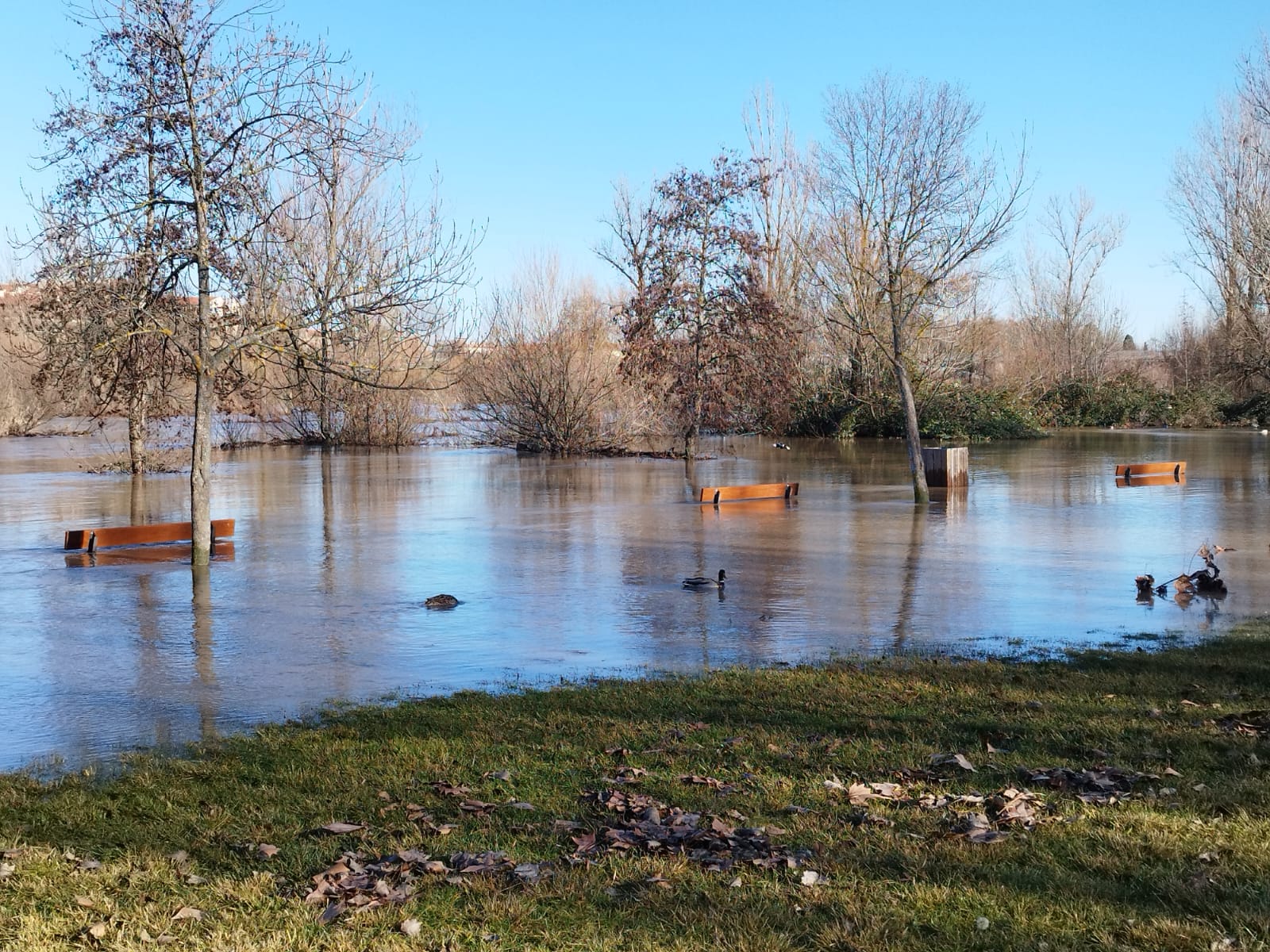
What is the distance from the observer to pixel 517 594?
11328mm

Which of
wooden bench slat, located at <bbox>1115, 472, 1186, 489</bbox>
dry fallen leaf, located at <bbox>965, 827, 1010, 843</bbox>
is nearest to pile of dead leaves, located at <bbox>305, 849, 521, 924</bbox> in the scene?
dry fallen leaf, located at <bbox>965, 827, 1010, 843</bbox>

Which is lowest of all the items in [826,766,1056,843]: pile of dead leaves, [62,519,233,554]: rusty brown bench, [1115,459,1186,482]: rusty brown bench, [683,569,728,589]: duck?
[826,766,1056,843]: pile of dead leaves

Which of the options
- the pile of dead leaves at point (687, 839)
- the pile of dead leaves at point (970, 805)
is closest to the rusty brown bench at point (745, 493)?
the pile of dead leaves at point (970, 805)

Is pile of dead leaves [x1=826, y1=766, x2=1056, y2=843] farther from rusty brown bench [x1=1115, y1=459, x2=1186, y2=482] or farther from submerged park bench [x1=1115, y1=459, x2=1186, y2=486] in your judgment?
rusty brown bench [x1=1115, y1=459, x2=1186, y2=482]

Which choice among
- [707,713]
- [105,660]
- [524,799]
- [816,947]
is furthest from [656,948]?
[105,660]

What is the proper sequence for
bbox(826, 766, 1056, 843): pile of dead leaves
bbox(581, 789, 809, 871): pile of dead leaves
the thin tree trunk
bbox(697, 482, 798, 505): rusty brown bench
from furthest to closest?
bbox(697, 482, 798, 505): rusty brown bench
the thin tree trunk
bbox(826, 766, 1056, 843): pile of dead leaves
bbox(581, 789, 809, 871): pile of dead leaves

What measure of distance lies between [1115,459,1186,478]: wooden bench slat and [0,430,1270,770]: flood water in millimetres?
330

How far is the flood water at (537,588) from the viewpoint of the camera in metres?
7.94

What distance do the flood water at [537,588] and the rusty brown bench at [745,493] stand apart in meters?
0.38

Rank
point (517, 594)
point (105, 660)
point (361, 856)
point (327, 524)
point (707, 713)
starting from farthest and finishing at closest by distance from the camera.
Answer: point (327, 524) → point (517, 594) → point (105, 660) → point (707, 713) → point (361, 856)

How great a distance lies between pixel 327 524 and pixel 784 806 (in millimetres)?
13574

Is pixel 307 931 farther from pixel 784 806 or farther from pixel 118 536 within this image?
pixel 118 536

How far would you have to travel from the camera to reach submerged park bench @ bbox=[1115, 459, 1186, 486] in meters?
22.7

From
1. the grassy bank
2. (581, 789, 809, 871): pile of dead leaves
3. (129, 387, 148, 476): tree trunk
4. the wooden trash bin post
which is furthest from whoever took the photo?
(129, 387, 148, 476): tree trunk
